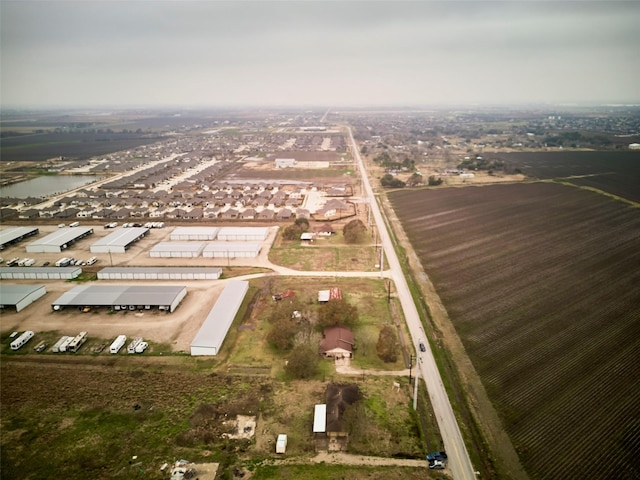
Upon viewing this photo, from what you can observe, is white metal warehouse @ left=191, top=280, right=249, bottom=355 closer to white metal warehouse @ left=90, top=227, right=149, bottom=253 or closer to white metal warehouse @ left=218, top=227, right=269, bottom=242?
white metal warehouse @ left=218, top=227, right=269, bottom=242

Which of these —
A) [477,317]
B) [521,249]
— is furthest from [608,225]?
[477,317]

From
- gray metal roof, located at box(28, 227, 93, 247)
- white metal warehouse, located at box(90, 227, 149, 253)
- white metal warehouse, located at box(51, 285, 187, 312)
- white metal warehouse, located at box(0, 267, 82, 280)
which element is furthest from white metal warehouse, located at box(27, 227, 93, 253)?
white metal warehouse, located at box(51, 285, 187, 312)

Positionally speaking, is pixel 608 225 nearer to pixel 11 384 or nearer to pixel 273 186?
pixel 273 186

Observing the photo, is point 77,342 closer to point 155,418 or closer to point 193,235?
point 155,418

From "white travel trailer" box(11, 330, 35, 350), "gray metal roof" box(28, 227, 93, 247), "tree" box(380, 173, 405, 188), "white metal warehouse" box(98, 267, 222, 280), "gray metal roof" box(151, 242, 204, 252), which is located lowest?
"white travel trailer" box(11, 330, 35, 350)

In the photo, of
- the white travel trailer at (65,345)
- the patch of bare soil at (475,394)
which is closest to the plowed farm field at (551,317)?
the patch of bare soil at (475,394)

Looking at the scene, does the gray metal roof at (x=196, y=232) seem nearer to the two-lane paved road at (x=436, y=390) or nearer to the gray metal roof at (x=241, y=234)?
the gray metal roof at (x=241, y=234)

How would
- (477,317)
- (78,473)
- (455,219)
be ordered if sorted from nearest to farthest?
Answer: 1. (78,473)
2. (477,317)
3. (455,219)
